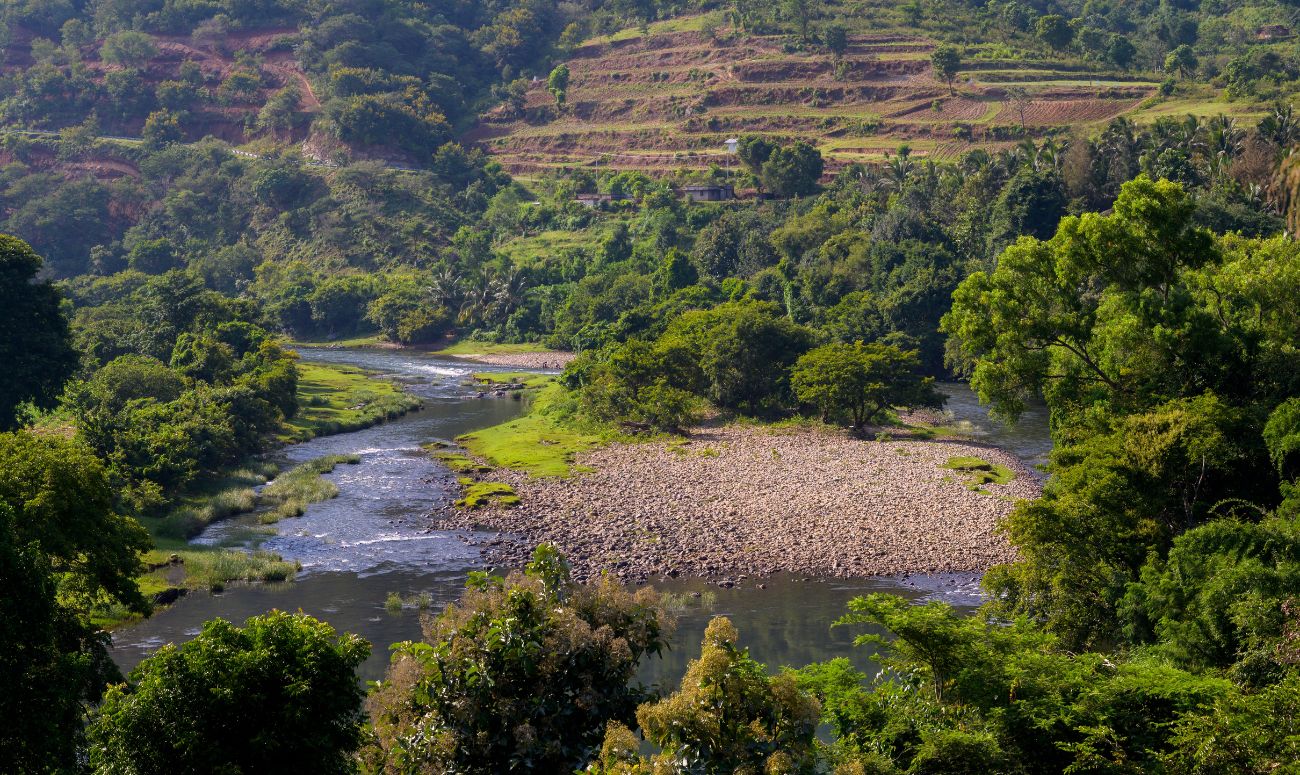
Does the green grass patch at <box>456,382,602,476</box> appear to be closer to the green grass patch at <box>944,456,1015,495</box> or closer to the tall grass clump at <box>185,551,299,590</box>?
the tall grass clump at <box>185,551,299,590</box>

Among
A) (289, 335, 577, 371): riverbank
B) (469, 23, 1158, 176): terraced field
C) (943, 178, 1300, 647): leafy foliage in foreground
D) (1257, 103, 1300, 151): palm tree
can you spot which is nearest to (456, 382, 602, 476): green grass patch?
(943, 178, 1300, 647): leafy foliage in foreground

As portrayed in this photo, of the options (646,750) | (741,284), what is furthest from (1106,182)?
(646,750)

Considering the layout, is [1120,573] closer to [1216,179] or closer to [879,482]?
[879,482]

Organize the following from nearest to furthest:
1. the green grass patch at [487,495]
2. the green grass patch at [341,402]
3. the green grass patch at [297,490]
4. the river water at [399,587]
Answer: the river water at [399,587] → the green grass patch at [297,490] → the green grass patch at [487,495] → the green grass patch at [341,402]

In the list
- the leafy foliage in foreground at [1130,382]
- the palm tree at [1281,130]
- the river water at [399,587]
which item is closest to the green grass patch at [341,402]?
the river water at [399,587]

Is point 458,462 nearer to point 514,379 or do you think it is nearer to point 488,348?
point 514,379

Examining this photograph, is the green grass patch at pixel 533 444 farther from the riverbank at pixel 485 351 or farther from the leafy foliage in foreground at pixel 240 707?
the leafy foliage in foreground at pixel 240 707
